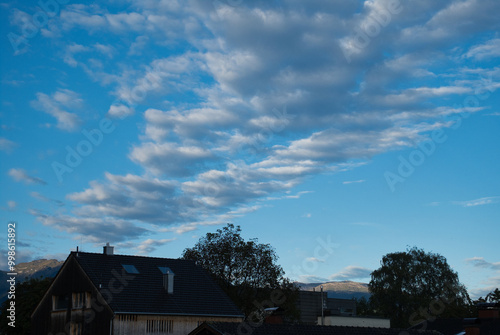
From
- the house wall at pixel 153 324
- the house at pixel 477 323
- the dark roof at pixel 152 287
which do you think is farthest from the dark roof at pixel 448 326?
the house wall at pixel 153 324

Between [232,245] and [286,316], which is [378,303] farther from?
[232,245]

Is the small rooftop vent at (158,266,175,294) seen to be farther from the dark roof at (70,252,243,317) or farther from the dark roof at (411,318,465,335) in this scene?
the dark roof at (411,318,465,335)

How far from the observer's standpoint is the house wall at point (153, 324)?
4578 cm

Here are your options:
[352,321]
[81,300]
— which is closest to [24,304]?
[81,300]

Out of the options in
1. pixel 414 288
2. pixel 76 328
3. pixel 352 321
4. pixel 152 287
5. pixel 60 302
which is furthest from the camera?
pixel 414 288

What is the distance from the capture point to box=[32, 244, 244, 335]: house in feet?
154

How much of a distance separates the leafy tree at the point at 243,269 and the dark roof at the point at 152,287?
14725 millimetres

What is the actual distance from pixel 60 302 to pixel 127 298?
9.35 m

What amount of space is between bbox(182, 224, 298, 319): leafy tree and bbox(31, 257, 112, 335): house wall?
2219 centimetres

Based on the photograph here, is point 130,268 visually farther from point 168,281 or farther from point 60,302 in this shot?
point 60,302

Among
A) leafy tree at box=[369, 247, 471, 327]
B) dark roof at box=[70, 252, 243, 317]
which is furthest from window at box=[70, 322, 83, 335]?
leafy tree at box=[369, 247, 471, 327]

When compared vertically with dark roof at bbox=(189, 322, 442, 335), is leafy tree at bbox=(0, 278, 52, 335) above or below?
above

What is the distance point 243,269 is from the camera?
71.8m

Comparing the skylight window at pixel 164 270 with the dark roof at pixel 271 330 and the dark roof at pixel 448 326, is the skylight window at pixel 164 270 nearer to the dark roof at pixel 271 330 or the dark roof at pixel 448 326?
the dark roof at pixel 271 330
